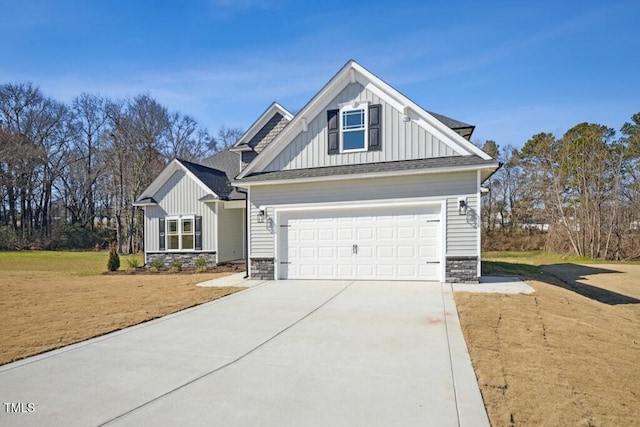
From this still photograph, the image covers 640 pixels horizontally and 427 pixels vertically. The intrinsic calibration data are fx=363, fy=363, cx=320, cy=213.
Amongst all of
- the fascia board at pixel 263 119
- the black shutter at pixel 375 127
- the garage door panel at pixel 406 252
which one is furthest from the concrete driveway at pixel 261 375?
the fascia board at pixel 263 119

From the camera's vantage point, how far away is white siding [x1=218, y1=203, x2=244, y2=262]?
16.4 meters

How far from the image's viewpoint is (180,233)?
16.8 metres

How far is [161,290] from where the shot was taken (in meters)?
10.5

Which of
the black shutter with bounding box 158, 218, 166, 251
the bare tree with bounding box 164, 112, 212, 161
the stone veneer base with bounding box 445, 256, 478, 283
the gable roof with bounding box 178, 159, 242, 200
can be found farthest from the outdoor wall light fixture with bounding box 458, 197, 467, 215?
the bare tree with bounding box 164, 112, 212, 161

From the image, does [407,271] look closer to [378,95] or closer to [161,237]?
[378,95]

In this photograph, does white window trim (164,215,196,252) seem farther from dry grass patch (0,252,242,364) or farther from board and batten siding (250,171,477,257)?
board and batten siding (250,171,477,257)

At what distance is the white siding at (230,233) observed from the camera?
1638 centimetres

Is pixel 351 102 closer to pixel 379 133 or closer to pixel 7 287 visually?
pixel 379 133

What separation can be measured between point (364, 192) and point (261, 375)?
727cm

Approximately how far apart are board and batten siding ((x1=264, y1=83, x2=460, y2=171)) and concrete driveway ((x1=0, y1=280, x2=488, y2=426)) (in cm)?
515

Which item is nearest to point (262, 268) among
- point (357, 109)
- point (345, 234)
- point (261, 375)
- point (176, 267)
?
point (345, 234)

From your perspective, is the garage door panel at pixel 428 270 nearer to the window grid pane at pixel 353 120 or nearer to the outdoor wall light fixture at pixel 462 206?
the outdoor wall light fixture at pixel 462 206

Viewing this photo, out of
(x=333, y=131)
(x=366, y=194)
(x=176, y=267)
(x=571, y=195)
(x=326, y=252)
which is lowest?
(x=176, y=267)

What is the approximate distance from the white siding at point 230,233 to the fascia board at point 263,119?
3.28m
